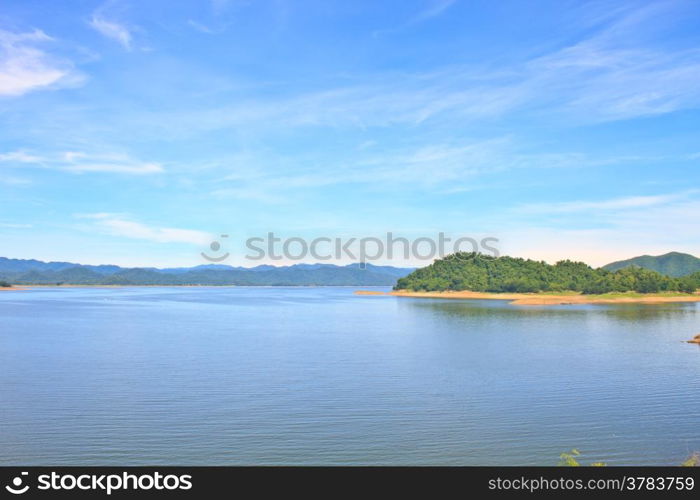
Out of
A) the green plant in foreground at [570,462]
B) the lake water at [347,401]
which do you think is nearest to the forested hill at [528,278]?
the lake water at [347,401]

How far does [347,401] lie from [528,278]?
13330cm

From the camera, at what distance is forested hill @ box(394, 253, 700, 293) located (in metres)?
123

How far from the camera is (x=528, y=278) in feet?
481

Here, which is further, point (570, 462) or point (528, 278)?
point (528, 278)

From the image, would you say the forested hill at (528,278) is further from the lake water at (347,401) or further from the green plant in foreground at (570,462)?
the green plant in foreground at (570,462)

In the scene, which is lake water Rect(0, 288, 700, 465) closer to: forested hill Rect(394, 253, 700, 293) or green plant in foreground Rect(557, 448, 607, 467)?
green plant in foreground Rect(557, 448, 607, 467)

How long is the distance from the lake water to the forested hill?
88.5 metres

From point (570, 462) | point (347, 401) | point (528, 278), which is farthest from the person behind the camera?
point (528, 278)

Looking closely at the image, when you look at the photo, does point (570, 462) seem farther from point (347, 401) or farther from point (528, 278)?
point (528, 278)

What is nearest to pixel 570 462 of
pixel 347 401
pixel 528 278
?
pixel 347 401

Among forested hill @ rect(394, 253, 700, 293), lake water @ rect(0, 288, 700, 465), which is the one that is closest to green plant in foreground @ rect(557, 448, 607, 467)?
lake water @ rect(0, 288, 700, 465)

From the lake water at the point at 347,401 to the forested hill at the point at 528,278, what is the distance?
88.5 meters
